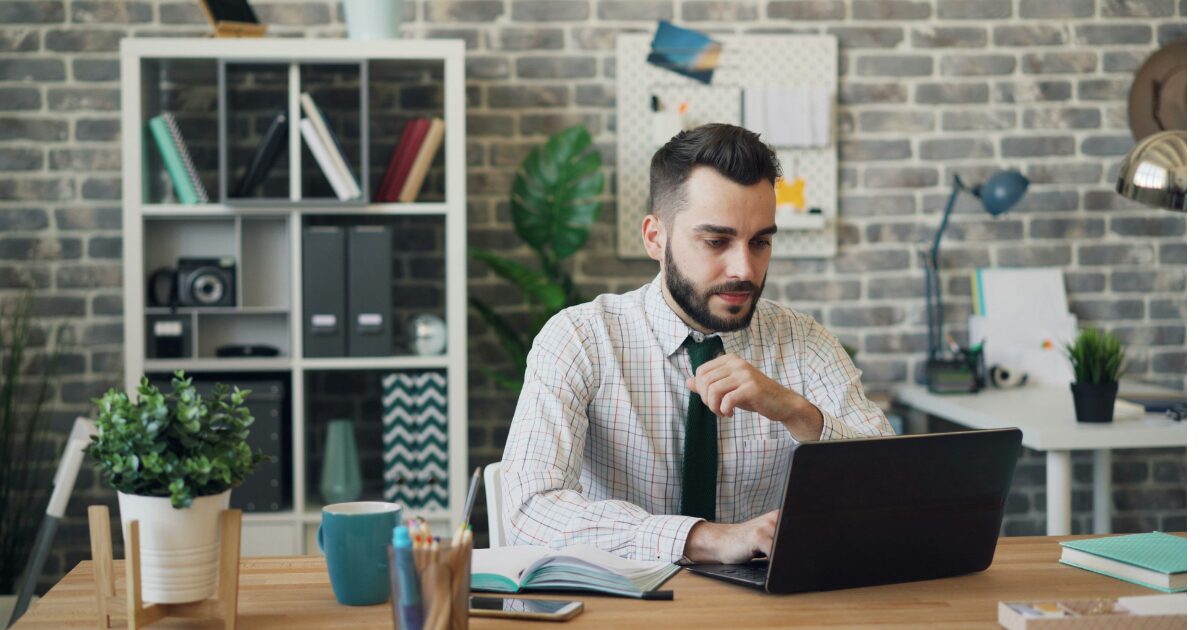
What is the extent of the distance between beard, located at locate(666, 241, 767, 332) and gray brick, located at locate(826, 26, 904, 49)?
1.89m

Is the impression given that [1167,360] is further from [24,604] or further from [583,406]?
[24,604]

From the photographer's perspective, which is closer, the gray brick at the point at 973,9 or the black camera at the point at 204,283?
the black camera at the point at 204,283

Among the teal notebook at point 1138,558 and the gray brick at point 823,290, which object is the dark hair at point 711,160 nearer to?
the teal notebook at point 1138,558

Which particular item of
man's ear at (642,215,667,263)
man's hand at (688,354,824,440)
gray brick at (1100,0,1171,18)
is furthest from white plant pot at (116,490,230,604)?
gray brick at (1100,0,1171,18)

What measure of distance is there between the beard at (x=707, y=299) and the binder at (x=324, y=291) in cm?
139

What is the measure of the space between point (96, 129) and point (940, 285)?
2.71 metres

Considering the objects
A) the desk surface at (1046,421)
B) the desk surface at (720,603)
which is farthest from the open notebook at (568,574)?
the desk surface at (1046,421)

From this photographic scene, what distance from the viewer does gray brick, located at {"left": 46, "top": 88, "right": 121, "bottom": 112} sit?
128 inches

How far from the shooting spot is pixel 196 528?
3.88 ft

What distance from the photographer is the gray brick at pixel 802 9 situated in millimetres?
3420

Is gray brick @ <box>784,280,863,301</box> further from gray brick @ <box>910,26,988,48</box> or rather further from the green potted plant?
the green potted plant

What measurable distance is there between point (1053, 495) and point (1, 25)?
3261mm

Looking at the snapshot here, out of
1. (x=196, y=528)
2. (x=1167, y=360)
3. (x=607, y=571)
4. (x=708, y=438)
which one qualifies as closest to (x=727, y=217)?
(x=708, y=438)

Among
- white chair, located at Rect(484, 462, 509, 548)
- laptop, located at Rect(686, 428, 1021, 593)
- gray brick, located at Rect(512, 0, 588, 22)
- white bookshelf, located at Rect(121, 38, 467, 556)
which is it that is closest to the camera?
laptop, located at Rect(686, 428, 1021, 593)
